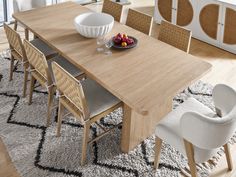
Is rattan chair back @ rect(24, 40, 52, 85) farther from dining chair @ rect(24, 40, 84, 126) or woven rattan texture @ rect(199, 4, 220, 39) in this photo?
woven rattan texture @ rect(199, 4, 220, 39)

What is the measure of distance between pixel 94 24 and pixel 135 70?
0.86 metres

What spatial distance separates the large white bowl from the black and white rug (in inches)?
30.2

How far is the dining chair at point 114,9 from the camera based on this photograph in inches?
134

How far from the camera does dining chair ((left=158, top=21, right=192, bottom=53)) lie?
8.95ft

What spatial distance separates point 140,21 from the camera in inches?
125

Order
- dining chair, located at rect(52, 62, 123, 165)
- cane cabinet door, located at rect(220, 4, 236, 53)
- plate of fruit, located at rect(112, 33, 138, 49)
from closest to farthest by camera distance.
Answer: dining chair, located at rect(52, 62, 123, 165)
plate of fruit, located at rect(112, 33, 138, 49)
cane cabinet door, located at rect(220, 4, 236, 53)

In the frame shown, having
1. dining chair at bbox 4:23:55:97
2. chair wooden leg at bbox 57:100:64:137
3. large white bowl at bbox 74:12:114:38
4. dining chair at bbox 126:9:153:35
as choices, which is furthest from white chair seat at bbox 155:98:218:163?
dining chair at bbox 4:23:55:97

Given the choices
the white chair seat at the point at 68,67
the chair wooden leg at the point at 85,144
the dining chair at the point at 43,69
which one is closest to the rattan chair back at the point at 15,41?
the dining chair at the point at 43,69

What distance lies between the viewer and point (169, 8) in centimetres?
441

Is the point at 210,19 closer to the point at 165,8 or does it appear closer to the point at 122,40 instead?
the point at 165,8

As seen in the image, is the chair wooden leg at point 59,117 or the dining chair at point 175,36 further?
the dining chair at point 175,36

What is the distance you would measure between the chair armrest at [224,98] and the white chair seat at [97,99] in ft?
2.45

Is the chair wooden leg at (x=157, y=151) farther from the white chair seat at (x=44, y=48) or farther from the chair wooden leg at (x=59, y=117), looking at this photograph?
the white chair seat at (x=44, y=48)

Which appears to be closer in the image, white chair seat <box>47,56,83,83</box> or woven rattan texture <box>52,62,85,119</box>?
woven rattan texture <box>52,62,85,119</box>
